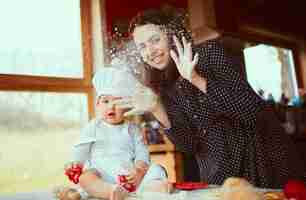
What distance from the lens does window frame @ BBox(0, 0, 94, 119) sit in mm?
743

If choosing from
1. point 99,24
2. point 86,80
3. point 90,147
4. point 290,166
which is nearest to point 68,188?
point 90,147

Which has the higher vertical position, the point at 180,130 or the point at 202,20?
the point at 202,20

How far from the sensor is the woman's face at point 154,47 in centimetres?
82

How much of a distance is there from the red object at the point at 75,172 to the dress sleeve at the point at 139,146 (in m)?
0.12

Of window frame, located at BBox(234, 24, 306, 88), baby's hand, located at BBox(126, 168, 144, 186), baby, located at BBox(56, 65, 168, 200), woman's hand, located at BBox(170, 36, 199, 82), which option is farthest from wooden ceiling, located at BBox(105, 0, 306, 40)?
baby's hand, located at BBox(126, 168, 144, 186)

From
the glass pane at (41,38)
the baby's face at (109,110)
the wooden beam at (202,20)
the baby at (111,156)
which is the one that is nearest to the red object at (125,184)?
the baby at (111,156)

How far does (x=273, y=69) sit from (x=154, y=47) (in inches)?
14.9

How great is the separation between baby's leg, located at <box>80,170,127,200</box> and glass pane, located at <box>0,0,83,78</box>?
22cm

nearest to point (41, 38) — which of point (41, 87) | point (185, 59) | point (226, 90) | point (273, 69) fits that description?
point (41, 87)

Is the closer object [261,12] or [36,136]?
[36,136]

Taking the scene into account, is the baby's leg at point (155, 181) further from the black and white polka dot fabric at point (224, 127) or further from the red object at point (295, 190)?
the red object at point (295, 190)

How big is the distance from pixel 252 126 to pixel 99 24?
1.38ft

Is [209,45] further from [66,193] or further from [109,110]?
[66,193]

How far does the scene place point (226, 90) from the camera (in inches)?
31.4
